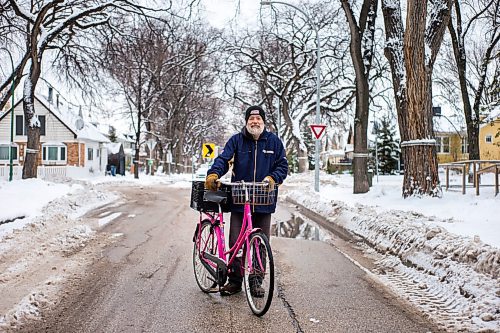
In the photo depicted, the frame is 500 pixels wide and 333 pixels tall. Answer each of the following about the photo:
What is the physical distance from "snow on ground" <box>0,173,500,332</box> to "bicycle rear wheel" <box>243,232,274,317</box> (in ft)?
5.48

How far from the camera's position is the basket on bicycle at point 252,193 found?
218 inches

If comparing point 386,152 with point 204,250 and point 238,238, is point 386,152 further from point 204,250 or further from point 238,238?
point 238,238

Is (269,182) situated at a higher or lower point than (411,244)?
higher

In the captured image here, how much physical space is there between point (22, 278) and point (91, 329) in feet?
7.95

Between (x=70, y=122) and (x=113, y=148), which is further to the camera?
(x=113, y=148)

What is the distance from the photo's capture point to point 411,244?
8.28 m

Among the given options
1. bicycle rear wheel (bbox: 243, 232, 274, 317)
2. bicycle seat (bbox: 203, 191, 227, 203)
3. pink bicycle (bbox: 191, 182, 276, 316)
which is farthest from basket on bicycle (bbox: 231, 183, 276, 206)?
bicycle rear wheel (bbox: 243, 232, 274, 317)

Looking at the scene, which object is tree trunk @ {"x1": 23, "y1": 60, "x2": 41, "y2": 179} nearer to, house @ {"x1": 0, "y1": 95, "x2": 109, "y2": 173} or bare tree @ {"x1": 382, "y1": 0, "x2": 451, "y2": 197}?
bare tree @ {"x1": 382, "y1": 0, "x2": 451, "y2": 197}

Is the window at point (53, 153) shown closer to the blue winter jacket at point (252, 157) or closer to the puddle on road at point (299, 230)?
the puddle on road at point (299, 230)

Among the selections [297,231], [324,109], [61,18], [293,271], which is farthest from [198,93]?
[293,271]

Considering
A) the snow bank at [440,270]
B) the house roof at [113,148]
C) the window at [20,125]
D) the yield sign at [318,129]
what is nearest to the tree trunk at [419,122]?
the snow bank at [440,270]

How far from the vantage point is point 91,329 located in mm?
4895

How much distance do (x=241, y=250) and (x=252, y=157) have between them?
1.01m

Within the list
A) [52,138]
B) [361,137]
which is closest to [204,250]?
[361,137]
